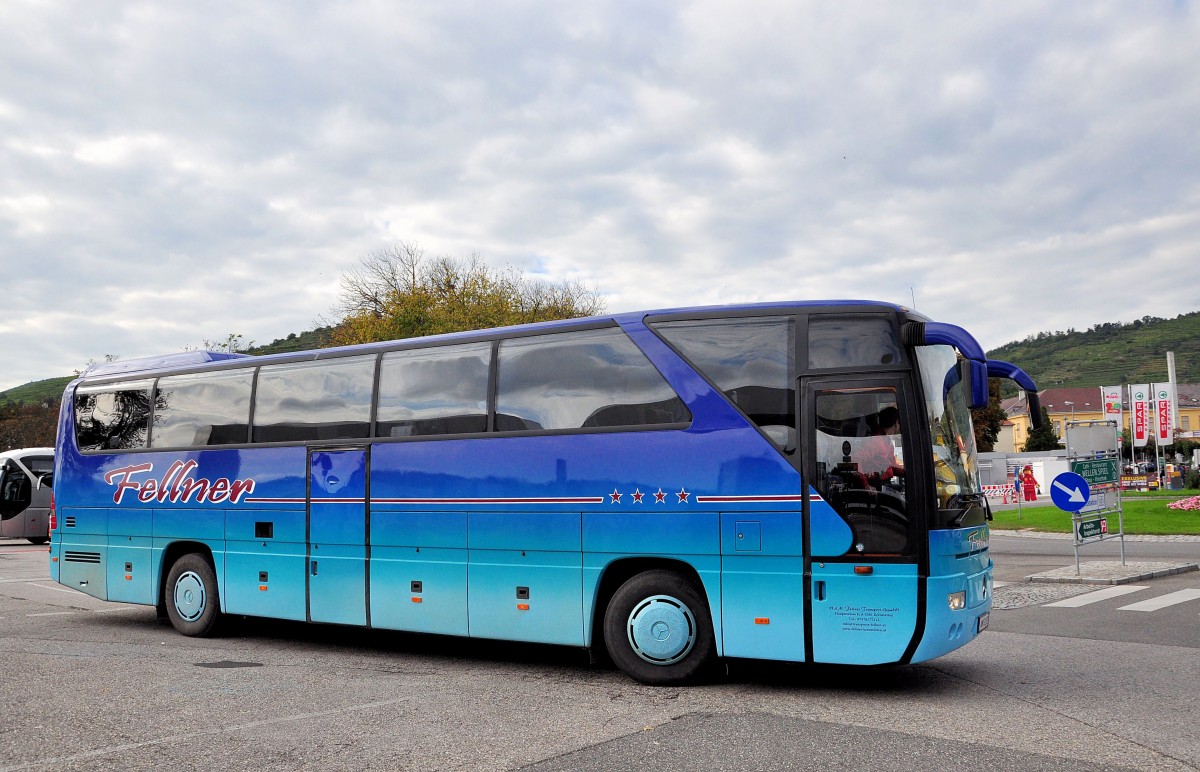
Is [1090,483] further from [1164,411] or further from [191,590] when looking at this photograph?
[1164,411]

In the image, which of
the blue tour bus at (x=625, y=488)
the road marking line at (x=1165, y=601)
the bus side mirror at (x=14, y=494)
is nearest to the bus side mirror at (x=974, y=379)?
the blue tour bus at (x=625, y=488)

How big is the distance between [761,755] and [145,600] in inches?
366

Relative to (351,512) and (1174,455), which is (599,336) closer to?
(351,512)

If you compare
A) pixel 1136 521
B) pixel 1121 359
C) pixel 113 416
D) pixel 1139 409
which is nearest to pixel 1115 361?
pixel 1121 359

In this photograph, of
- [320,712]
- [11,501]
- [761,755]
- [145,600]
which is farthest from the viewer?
[11,501]

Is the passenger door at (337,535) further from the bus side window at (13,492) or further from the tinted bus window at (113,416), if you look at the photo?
the bus side window at (13,492)

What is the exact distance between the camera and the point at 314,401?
1095cm

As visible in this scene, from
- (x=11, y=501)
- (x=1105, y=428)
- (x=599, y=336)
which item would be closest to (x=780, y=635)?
(x=599, y=336)

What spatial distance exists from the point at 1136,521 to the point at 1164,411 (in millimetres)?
29860

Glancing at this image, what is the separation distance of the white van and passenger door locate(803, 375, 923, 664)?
31.6 meters

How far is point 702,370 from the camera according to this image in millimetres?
8320

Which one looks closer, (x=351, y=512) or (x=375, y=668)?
(x=375, y=668)

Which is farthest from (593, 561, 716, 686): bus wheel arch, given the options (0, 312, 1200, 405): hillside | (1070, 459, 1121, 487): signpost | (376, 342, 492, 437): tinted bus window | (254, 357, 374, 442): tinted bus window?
(0, 312, 1200, 405): hillside

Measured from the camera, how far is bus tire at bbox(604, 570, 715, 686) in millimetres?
8195
